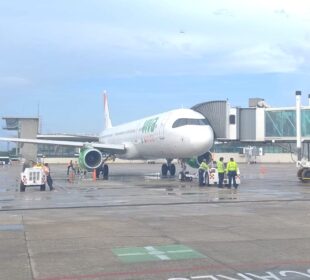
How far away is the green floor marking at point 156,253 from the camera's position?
325 inches

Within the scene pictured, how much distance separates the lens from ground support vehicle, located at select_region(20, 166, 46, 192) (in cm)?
2458

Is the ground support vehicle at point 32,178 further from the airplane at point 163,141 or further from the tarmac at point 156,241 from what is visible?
the airplane at point 163,141

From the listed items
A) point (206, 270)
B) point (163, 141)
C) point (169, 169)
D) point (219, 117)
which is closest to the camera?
point (206, 270)

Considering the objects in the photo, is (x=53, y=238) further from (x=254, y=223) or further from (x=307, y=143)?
(x=307, y=143)

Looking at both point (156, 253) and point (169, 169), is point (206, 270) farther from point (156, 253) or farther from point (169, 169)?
point (169, 169)

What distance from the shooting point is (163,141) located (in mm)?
31812

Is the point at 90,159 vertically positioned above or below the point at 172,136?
below

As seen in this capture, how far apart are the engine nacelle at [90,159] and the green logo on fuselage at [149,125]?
3.50 meters

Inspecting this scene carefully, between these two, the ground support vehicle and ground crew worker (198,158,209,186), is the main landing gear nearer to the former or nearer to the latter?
ground crew worker (198,158,209,186)

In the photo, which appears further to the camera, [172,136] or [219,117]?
[219,117]

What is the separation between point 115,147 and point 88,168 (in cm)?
435

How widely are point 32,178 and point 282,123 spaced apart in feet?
97.7

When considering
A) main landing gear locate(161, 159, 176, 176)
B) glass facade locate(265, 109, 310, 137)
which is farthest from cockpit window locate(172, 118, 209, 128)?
glass facade locate(265, 109, 310, 137)

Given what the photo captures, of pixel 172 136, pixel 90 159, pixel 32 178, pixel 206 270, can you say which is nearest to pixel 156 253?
pixel 206 270
